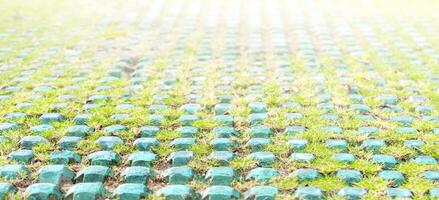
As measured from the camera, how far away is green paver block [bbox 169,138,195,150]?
4.06 meters

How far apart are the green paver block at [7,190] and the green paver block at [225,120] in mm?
1617

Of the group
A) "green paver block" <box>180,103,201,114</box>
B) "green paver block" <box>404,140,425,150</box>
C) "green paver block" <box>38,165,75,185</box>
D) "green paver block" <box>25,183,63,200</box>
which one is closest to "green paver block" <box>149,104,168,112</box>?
"green paver block" <box>180,103,201,114</box>

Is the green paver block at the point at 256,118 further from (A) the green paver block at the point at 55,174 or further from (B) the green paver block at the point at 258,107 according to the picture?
(A) the green paver block at the point at 55,174

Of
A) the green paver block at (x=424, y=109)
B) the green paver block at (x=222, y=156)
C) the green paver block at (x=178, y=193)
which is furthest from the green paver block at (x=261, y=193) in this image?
the green paver block at (x=424, y=109)

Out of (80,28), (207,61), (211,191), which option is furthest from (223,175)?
(80,28)

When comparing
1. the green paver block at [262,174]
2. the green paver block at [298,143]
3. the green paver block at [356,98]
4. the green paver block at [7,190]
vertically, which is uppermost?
the green paver block at [7,190]

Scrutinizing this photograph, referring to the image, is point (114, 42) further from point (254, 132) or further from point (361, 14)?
point (361, 14)

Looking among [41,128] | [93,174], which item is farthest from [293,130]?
[41,128]

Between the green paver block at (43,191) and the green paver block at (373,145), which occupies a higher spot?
the green paver block at (43,191)

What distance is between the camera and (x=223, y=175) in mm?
3613

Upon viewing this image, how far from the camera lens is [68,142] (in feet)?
13.4

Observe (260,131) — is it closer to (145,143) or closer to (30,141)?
(145,143)

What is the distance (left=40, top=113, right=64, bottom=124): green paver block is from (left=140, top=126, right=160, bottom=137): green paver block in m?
0.66

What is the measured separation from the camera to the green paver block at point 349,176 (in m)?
3.58
